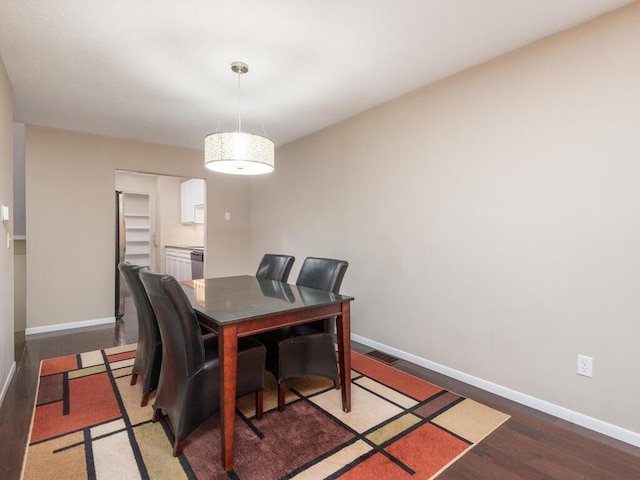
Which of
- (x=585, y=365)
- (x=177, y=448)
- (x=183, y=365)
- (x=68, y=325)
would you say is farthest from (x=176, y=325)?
(x=68, y=325)

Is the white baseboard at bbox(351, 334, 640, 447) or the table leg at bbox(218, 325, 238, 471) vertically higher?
the table leg at bbox(218, 325, 238, 471)

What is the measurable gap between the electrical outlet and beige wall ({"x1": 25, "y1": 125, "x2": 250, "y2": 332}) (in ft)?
15.0

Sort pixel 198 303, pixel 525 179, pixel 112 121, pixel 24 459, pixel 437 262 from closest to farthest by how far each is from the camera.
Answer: pixel 24 459
pixel 198 303
pixel 525 179
pixel 437 262
pixel 112 121

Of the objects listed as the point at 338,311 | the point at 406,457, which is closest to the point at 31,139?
the point at 338,311

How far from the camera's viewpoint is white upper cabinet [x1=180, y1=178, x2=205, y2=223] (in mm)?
5941

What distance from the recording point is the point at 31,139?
3.64 meters

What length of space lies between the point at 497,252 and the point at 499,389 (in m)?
0.93

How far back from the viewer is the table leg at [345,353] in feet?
A: 6.72

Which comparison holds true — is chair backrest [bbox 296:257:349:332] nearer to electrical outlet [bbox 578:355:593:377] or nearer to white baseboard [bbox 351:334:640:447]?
white baseboard [bbox 351:334:640:447]

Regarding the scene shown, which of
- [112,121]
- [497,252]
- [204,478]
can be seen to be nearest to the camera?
[204,478]

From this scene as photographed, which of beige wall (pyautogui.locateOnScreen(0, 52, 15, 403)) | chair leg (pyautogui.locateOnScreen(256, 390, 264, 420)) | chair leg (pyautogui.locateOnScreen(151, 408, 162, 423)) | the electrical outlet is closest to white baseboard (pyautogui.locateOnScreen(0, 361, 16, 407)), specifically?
beige wall (pyautogui.locateOnScreen(0, 52, 15, 403))

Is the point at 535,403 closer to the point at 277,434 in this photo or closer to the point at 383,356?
the point at 383,356

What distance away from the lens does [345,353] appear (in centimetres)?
209

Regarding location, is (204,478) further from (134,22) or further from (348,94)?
(348,94)
